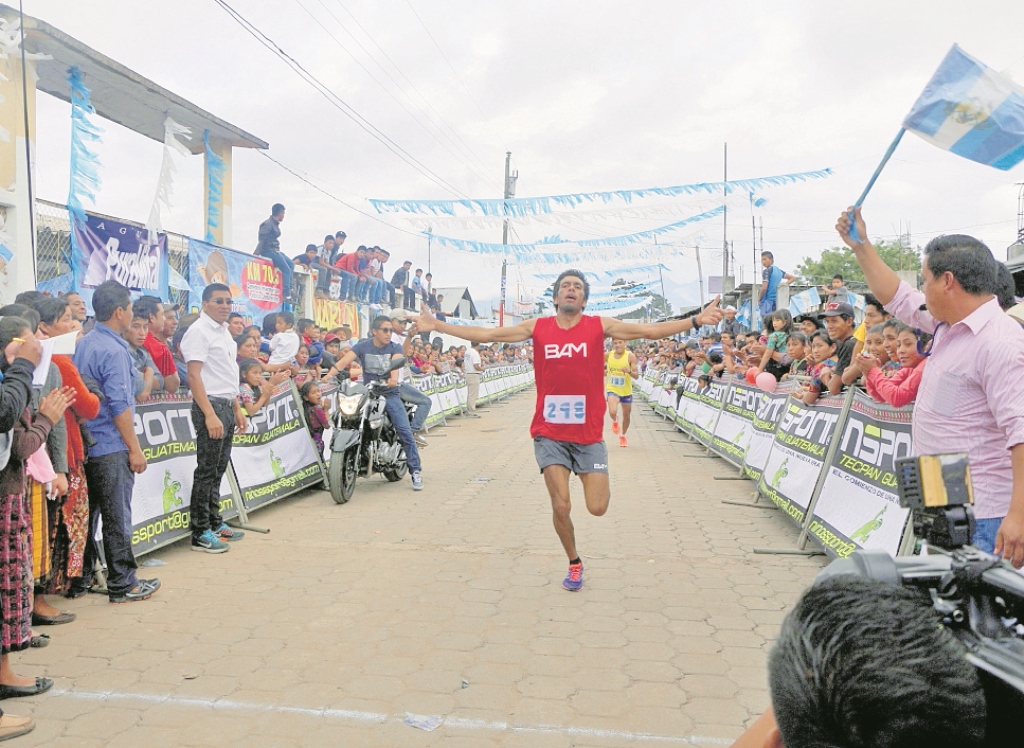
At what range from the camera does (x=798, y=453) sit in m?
6.98

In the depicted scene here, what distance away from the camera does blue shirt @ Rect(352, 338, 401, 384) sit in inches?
342

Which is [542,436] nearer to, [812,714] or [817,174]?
[812,714]

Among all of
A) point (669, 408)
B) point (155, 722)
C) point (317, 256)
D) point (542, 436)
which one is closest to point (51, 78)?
point (317, 256)

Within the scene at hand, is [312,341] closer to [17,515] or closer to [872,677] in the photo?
[17,515]

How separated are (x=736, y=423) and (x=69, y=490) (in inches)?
339

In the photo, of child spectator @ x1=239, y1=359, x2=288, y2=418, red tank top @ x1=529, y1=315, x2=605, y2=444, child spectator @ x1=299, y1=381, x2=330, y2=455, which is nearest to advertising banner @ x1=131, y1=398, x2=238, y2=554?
child spectator @ x1=239, y1=359, x2=288, y2=418

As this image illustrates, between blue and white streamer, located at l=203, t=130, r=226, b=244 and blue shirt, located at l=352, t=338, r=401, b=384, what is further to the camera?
blue and white streamer, located at l=203, t=130, r=226, b=244

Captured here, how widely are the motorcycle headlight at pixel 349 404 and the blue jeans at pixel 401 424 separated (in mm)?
551

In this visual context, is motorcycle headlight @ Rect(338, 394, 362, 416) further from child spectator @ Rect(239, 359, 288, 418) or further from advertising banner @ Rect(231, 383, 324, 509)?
child spectator @ Rect(239, 359, 288, 418)

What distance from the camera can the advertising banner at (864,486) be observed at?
489 centimetres

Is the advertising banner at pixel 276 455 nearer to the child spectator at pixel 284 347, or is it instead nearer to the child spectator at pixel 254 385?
the child spectator at pixel 254 385

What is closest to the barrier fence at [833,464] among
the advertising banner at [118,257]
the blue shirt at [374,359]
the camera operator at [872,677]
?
the camera operator at [872,677]

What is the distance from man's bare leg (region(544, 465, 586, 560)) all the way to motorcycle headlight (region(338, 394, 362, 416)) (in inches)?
145

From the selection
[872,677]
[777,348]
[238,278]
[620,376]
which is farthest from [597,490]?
[238,278]
